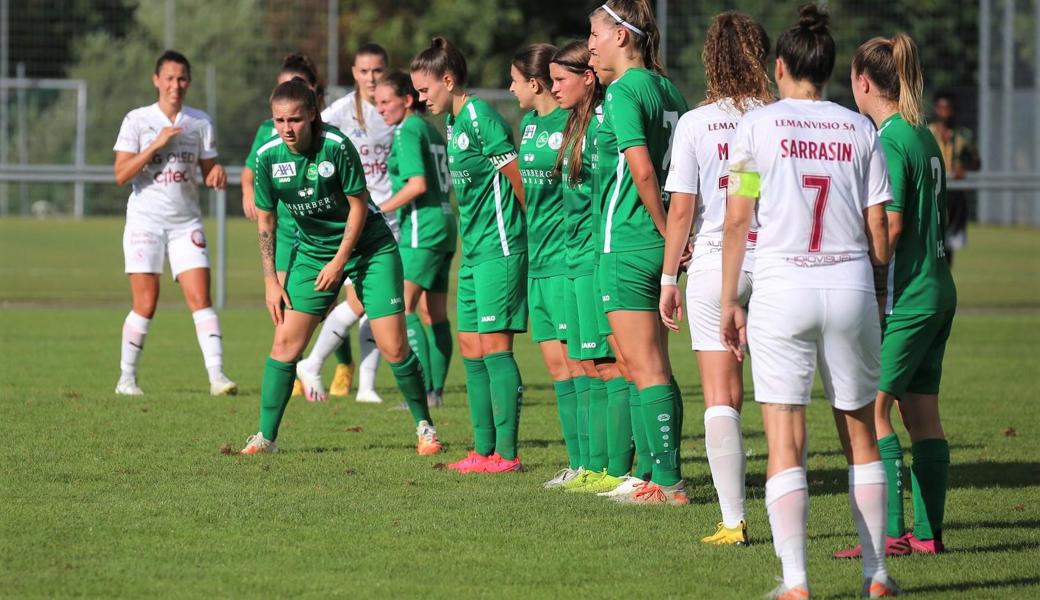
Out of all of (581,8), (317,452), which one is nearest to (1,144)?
(581,8)

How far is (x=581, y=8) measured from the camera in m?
44.1

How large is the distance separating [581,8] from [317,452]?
3709 cm

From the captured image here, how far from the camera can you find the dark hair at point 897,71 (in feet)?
19.3

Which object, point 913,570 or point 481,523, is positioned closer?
point 913,570

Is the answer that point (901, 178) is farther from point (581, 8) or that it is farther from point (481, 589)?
point (581, 8)

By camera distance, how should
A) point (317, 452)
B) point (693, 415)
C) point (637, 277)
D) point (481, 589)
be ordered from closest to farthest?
point (481, 589) → point (637, 277) → point (317, 452) → point (693, 415)

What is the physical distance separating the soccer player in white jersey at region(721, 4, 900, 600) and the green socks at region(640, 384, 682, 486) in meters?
1.60

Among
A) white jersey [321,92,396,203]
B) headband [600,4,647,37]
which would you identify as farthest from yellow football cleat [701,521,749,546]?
white jersey [321,92,396,203]

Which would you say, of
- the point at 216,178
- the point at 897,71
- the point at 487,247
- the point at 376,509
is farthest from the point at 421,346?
the point at 897,71

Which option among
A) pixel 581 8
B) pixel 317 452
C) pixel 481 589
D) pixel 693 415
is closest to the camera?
pixel 481 589

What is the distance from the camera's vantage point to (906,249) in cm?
592

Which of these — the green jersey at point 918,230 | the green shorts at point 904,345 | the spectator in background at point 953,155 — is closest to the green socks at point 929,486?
the green shorts at point 904,345

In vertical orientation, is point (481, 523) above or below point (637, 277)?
below

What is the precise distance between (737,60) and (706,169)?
18.2 inches
